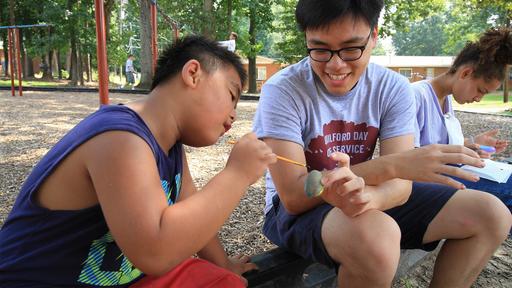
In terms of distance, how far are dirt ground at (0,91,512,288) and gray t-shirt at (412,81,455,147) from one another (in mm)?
681

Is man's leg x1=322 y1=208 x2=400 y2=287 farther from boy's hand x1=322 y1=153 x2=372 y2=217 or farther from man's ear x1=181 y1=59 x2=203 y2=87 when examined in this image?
man's ear x1=181 y1=59 x2=203 y2=87

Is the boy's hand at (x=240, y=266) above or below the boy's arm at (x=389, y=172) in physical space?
below

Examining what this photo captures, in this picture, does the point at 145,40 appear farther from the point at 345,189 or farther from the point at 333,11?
the point at 345,189

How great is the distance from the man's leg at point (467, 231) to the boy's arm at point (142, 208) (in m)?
0.95

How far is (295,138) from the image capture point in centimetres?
160

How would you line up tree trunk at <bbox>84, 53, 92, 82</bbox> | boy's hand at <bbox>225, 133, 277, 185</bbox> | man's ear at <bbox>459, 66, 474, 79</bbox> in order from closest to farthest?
1. boy's hand at <bbox>225, 133, 277, 185</bbox>
2. man's ear at <bbox>459, 66, 474, 79</bbox>
3. tree trunk at <bbox>84, 53, 92, 82</bbox>

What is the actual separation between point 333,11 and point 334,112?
1.25ft

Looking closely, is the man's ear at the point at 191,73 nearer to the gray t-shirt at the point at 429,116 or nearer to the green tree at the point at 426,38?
the gray t-shirt at the point at 429,116

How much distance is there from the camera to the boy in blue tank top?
1.07 meters

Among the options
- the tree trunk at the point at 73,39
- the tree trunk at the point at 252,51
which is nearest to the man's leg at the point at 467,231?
the tree trunk at the point at 252,51

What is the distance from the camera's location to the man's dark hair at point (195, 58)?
1364 millimetres

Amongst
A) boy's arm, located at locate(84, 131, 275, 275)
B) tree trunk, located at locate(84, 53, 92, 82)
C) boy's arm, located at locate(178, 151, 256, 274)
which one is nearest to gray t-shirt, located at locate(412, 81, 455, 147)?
boy's arm, located at locate(178, 151, 256, 274)

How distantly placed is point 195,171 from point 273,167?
2586 millimetres

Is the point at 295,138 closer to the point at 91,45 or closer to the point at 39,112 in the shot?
the point at 39,112
